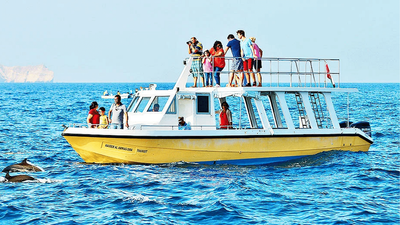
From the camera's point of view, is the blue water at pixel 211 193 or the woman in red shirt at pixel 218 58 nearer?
the blue water at pixel 211 193

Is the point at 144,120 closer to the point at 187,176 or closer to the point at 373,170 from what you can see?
the point at 187,176

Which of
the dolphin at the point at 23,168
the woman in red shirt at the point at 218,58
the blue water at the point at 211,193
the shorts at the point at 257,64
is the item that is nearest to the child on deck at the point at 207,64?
the woman in red shirt at the point at 218,58

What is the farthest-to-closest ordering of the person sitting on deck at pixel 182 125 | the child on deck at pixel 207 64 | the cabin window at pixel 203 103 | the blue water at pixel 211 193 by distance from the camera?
the child on deck at pixel 207 64, the cabin window at pixel 203 103, the person sitting on deck at pixel 182 125, the blue water at pixel 211 193

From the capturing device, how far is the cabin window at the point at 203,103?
707 inches

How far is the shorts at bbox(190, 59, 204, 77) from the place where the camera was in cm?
1880

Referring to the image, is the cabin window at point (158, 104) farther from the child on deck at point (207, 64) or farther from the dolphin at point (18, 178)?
the dolphin at point (18, 178)

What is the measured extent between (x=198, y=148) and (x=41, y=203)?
5.34m

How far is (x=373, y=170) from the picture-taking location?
18016 millimetres

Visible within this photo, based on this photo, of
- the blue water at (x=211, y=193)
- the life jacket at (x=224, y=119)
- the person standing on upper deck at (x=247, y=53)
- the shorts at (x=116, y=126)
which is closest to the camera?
the blue water at (x=211, y=193)

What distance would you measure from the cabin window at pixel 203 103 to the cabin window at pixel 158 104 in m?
1.05

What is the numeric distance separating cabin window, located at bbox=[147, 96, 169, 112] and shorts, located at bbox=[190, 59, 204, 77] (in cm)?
160

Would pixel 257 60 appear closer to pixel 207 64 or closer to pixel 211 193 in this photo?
pixel 207 64

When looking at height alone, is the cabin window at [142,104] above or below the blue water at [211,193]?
above

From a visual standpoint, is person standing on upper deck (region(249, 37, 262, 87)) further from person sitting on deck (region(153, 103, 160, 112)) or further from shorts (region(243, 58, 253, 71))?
person sitting on deck (region(153, 103, 160, 112))
